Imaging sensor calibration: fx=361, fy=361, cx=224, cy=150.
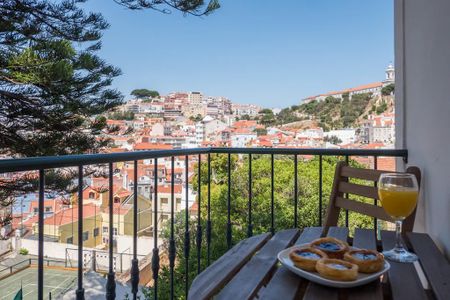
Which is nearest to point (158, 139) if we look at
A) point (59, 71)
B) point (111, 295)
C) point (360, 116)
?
point (59, 71)

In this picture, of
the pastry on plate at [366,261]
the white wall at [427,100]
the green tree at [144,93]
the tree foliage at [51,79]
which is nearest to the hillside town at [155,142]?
the green tree at [144,93]

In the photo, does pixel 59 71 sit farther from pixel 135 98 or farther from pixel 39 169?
pixel 39 169

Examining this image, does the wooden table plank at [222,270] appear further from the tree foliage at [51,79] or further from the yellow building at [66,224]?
the tree foliage at [51,79]

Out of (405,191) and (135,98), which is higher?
(135,98)

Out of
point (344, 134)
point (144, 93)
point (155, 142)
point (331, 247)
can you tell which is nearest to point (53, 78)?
point (155, 142)

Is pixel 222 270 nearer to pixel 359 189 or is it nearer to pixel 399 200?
pixel 399 200

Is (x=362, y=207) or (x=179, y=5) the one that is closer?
(x=362, y=207)

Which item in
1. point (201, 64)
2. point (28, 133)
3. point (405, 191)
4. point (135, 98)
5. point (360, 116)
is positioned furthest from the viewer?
point (201, 64)
